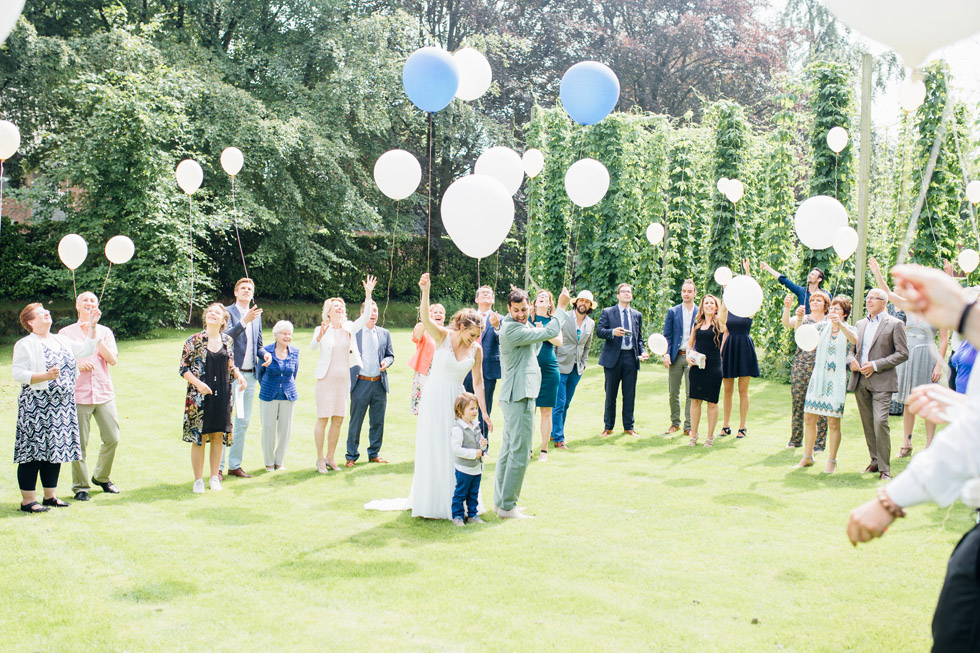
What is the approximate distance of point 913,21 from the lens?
3.09m

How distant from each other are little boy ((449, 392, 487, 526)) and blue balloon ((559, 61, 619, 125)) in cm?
309

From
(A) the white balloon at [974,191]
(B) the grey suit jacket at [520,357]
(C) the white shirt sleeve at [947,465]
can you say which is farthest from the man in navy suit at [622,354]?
(C) the white shirt sleeve at [947,465]

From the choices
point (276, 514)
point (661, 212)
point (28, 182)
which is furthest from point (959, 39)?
point (28, 182)

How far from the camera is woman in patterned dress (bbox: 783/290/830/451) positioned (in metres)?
7.68

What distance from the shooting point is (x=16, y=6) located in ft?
9.82

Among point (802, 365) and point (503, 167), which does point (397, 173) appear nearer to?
point (503, 167)

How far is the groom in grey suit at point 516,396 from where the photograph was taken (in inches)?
233

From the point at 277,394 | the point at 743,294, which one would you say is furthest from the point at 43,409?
the point at 743,294

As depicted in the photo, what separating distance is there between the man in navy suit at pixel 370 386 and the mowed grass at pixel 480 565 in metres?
0.24

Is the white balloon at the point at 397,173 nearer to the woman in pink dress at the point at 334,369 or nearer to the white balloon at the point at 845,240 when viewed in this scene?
the woman in pink dress at the point at 334,369

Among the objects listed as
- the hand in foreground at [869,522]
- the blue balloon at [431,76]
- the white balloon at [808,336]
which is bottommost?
the hand in foreground at [869,522]

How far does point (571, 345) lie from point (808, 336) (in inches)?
99.5

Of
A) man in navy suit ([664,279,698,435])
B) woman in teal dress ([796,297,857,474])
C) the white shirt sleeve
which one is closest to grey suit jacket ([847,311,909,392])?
woman in teal dress ([796,297,857,474])

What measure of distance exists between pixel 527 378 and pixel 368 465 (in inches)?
97.0
